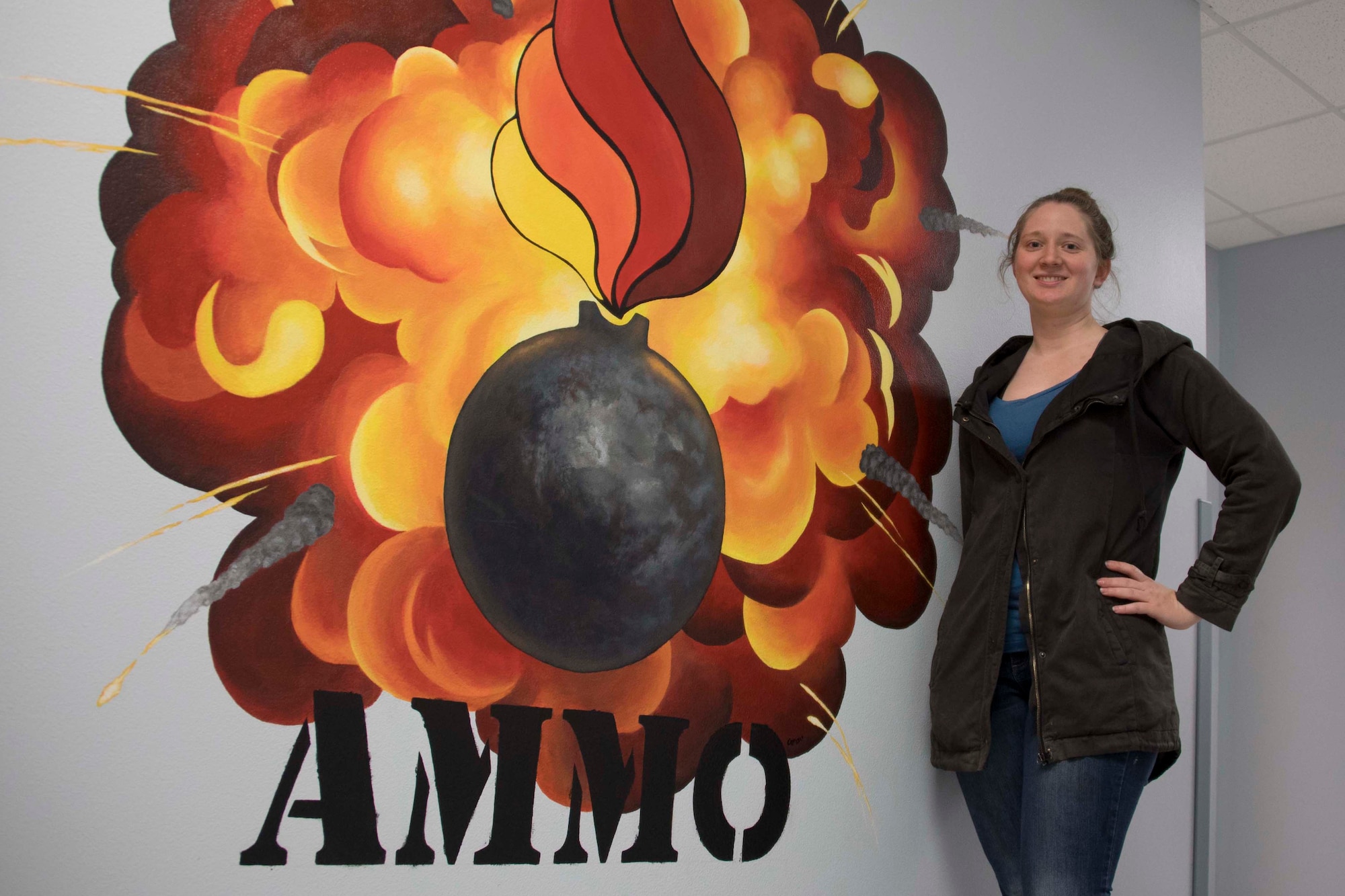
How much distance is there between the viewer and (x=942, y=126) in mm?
1975

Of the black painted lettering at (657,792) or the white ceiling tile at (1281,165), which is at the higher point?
the white ceiling tile at (1281,165)

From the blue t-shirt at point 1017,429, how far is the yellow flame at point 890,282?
25cm

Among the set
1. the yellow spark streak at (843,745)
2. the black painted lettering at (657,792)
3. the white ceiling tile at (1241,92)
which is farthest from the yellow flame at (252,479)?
the white ceiling tile at (1241,92)

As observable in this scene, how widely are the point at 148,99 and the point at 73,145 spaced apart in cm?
10

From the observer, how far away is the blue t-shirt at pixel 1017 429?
1557mm

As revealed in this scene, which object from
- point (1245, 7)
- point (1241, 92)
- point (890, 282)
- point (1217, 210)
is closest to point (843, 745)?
point (890, 282)

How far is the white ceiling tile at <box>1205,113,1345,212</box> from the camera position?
323 cm

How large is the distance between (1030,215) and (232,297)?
1.35 meters

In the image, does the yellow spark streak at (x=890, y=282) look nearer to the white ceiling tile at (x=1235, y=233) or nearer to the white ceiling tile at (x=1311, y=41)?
the white ceiling tile at (x=1311, y=41)

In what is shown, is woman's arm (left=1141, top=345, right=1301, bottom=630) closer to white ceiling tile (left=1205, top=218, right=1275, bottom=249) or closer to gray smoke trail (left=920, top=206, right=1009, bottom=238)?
gray smoke trail (left=920, top=206, right=1009, bottom=238)

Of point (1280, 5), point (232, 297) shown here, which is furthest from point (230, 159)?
point (1280, 5)

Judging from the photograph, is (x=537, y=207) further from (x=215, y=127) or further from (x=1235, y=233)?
(x=1235, y=233)

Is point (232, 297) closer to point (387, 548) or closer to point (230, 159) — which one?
point (230, 159)

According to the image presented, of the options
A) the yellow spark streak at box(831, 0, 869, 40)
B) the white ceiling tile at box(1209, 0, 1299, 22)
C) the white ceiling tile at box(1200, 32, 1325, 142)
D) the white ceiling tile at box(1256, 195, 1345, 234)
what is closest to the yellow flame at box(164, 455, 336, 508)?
the yellow spark streak at box(831, 0, 869, 40)
